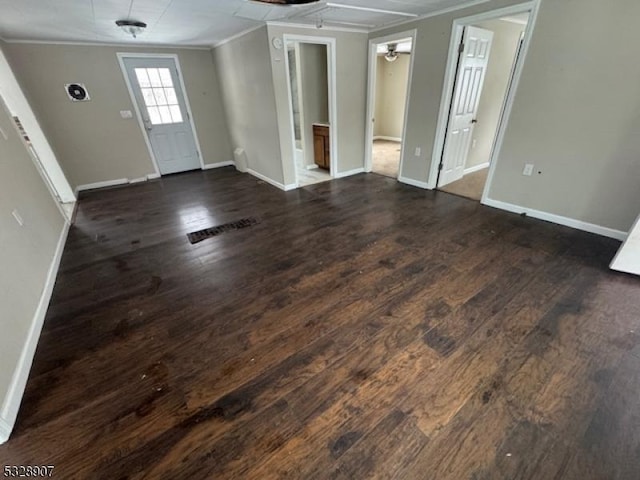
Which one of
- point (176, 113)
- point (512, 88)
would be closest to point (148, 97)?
point (176, 113)

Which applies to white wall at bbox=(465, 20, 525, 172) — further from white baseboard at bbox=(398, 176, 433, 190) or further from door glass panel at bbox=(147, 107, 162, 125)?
door glass panel at bbox=(147, 107, 162, 125)

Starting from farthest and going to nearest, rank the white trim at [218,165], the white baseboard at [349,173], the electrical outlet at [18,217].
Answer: the white trim at [218,165], the white baseboard at [349,173], the electrical outlet at [18,217]

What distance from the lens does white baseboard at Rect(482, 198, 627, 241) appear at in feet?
9.12

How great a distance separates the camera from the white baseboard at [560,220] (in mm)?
2781

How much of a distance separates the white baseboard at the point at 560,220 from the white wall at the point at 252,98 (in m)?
3.02

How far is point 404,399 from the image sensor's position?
1431 millimetres

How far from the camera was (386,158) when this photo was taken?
628cm

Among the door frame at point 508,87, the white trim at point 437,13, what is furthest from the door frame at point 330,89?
the door frame at point 508,87

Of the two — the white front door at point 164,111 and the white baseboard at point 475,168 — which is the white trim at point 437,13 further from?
the white front door at point 164,111

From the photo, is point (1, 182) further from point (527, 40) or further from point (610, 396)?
point (527, 40)

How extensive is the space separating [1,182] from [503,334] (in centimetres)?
383

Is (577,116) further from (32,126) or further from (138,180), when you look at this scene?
(32,126)

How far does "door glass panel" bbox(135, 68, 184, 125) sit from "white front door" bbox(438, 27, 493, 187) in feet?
15.8

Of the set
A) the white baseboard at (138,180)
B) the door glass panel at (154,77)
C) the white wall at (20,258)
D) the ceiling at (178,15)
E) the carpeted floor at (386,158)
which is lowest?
the carpeted floor at (386,158)
